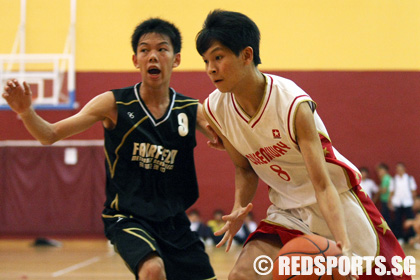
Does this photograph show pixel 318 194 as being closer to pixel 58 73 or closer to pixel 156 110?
pixel 156 110

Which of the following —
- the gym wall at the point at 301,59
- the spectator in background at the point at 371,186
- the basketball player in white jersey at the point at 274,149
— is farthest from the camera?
the gym wall at the point at 301,59

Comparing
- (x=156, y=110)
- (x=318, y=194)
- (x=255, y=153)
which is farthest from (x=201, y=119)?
(x=318, y=194)

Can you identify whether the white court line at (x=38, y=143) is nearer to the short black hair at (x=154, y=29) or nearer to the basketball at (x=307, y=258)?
the short black hair at (x=154, y=29)

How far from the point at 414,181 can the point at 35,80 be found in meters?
8.84

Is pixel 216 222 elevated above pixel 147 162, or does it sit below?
below

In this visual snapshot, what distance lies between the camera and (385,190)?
1236 centimetres

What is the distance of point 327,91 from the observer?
1312 centimetres

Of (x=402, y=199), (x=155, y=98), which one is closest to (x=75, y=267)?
(x=155, y=98)

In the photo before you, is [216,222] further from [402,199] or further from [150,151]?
[150,151]

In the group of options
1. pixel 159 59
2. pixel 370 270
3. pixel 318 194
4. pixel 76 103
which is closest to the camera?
pixel 318 194

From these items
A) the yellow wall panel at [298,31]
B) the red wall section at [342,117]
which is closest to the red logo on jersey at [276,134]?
the red wall section at [342,117]

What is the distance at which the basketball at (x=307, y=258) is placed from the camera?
274cm

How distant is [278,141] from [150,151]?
1005mm

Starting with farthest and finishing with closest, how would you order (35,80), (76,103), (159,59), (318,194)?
(76,103), (35,80), (159,59), (318,194)
